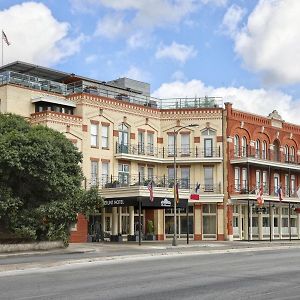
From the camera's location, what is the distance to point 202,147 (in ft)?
177

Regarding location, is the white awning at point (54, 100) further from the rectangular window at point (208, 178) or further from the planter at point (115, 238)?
the rectangular window at point (208, 178)

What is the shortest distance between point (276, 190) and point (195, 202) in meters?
9.89

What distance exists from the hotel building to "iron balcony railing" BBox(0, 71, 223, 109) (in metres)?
0.08

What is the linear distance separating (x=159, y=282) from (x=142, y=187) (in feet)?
87.1

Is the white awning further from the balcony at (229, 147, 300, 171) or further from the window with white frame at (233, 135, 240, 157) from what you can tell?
the window with white frame at (233, 135, 240, 157)

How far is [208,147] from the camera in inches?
2136

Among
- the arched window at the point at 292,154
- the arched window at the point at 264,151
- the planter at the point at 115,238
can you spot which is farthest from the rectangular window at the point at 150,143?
the arched window at the point at 292,154

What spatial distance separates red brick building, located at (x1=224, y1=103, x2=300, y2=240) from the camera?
178ft

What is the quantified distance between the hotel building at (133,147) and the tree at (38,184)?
26.7ft

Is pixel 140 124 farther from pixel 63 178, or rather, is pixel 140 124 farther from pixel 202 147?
pixel 63 178

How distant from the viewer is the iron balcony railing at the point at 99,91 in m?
47.0

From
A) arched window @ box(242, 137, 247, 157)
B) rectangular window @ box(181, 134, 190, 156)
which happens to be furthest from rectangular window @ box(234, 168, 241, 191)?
rectangular window @ box(181, 134, 190, 156)

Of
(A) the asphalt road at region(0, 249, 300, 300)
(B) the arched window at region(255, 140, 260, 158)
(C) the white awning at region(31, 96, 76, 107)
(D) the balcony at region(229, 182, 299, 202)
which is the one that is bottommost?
(A) the asphalt road at region(0, 249, 300, 300)

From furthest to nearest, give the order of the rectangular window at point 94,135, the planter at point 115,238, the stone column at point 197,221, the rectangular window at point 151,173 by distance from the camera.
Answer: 1. the rectangular window at point 151,173
2. the stone column at point 197,221
3. the rectangular window at point 94,135
4. the planter at point 115,238
